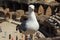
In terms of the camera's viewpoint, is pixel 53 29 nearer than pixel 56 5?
Yes

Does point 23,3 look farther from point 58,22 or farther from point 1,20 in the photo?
point 58,22

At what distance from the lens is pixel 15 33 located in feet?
9.25

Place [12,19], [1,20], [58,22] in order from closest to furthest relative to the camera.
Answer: [58,22], [1,20], [12,19]

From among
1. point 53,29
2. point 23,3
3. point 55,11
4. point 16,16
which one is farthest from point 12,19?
point 53,29

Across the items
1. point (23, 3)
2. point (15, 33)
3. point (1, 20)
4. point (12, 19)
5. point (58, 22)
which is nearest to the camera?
point (15, 33)

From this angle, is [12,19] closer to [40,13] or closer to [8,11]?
[8,11]

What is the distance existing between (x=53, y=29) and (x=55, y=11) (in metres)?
1.09

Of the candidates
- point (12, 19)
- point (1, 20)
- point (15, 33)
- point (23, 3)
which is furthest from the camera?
point (23, 3)

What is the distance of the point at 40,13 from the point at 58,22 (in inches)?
30.6

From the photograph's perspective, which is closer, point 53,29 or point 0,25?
point 53,29

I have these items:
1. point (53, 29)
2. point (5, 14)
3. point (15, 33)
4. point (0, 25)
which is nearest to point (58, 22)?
point (53, 29)

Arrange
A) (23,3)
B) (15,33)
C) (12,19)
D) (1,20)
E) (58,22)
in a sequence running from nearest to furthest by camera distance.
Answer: (15,33) < (58,22) < (1,20) < (12,19) < (23,3)

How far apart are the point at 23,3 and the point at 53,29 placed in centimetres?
135

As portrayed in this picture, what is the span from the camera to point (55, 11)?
3.86 meters
